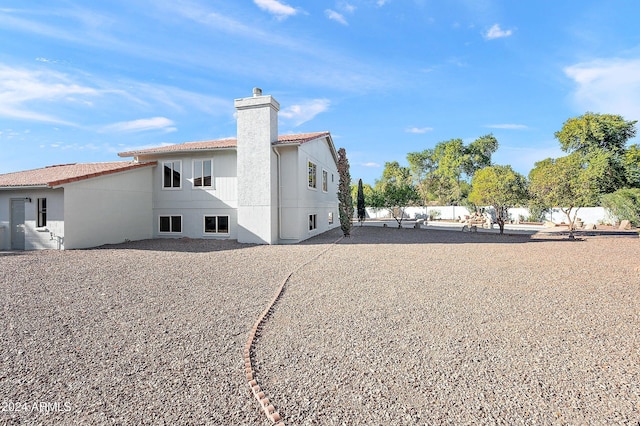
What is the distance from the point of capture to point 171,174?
17297 mm

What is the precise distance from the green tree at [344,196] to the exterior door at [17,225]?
15389mm

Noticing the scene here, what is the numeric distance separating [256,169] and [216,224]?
13.1 ft

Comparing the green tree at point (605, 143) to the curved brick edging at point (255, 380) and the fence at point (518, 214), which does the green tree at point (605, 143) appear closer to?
the fence at point (518, 214)

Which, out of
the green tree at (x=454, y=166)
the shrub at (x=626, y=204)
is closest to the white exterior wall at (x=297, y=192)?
the shrub at (x=626, y=204)

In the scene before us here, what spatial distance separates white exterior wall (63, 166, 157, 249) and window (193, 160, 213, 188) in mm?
2701

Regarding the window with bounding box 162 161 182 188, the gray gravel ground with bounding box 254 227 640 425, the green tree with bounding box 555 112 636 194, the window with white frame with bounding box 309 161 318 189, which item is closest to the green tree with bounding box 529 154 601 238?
the gray gravel ground with bounding box 254 227 640 425

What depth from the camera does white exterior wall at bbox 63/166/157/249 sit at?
43.8 ft

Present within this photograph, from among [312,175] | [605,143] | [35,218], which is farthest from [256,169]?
[605,143]

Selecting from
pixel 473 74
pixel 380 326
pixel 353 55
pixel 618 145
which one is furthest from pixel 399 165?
pixel 380 326

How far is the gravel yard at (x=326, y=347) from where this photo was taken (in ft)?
9.80

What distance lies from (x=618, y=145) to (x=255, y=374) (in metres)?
41.7

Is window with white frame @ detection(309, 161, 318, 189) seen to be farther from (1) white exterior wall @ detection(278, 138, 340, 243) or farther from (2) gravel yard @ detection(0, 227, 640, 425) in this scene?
(2) gravel yard @ detection(0, 227, 640, 425)

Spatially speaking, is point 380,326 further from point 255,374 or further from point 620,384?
point 620,384

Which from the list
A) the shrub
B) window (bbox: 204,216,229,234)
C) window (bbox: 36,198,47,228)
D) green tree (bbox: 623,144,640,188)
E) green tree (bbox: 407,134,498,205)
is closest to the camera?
window (bbox: 36,198,47,228)
